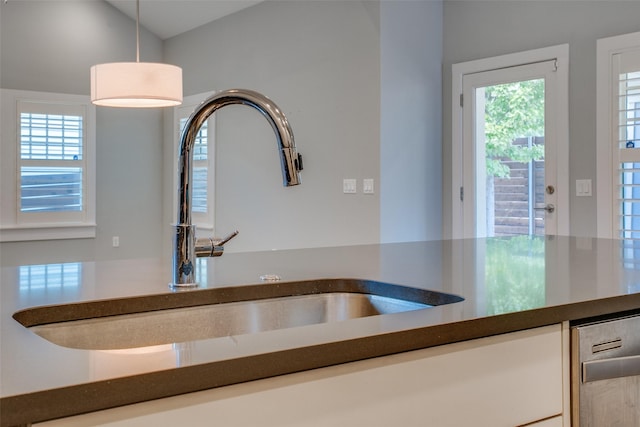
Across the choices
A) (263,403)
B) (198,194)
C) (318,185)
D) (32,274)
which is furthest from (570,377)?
(198,194)

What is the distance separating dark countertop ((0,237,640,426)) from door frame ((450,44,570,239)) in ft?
7.95

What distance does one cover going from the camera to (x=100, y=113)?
21.7ft

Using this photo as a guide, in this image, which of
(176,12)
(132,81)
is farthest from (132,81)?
(176,12)

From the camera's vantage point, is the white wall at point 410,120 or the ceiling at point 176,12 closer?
the white wall at point 410,120

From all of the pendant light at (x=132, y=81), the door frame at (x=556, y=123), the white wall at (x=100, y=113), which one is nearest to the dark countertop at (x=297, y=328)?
the pendant light at (x=132, y=81)

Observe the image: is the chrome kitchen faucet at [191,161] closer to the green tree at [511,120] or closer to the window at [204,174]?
the green tree at [511,120]

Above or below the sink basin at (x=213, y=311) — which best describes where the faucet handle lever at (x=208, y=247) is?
above

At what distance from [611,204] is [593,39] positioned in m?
1.09

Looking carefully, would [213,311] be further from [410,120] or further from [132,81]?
[410,120]

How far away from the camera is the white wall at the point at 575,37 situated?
4.05 meters

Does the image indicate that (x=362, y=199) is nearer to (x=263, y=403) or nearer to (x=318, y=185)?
(x=318, y=185)

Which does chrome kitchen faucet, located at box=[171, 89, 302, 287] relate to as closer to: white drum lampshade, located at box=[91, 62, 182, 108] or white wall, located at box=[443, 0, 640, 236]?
white drum lampshade, located at box=[91, 62, 182, 108]

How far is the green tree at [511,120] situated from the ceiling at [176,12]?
2377 mm

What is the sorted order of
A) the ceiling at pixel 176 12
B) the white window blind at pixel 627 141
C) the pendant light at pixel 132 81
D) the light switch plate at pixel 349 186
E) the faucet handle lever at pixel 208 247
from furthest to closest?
the ceiling at pixel 176 12
the light switch plate at pixel 349 186
the white window blind at pixel 627 141
the pendant light at pixel 132 81
the faucet handle lever at pixel 208 247
